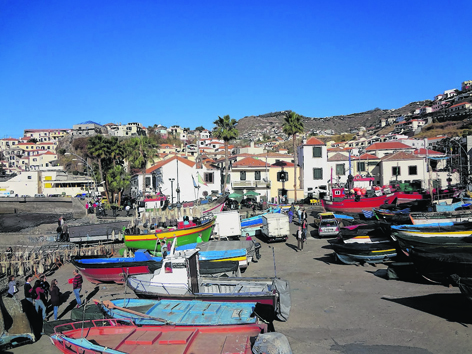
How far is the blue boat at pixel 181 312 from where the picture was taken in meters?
11.3

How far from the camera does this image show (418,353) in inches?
401

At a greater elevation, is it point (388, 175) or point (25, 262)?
point (388, 175)

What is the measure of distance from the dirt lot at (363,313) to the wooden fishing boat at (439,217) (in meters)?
8.54

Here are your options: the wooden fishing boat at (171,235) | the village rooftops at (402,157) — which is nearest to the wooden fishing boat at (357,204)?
the wooden fishing boat at (171,235)

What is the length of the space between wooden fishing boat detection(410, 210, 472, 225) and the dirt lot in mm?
8544

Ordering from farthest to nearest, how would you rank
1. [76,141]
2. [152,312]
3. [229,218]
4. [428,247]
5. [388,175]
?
[76,141] < [388,175] < [229,218] < [428,247] < [152,312]

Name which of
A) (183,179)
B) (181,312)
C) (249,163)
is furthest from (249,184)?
(181,312)

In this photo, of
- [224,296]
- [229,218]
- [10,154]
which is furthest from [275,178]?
[10,154]

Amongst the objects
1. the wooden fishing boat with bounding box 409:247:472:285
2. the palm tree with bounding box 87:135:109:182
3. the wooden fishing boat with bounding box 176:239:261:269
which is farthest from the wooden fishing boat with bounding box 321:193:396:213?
the palm tree with bounding box 87:135:109:182

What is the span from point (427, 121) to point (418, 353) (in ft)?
469

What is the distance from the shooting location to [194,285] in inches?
564

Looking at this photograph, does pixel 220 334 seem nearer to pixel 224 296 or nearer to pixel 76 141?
pixel 224 296

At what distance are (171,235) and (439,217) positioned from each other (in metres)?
19.5

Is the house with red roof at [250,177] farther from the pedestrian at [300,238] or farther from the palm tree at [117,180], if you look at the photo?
the pedestrian at [300,238]
